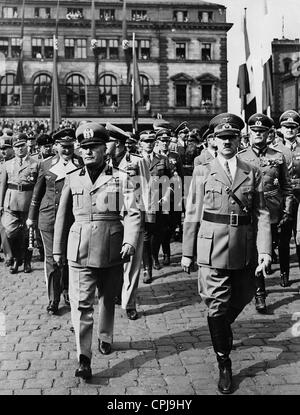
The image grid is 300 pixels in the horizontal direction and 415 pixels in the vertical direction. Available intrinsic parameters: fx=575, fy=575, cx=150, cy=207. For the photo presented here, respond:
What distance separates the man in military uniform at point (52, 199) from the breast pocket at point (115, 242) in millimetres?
1801

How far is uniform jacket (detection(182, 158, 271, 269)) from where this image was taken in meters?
4.60

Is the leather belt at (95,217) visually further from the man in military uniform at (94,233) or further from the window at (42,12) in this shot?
the window at (42,12)

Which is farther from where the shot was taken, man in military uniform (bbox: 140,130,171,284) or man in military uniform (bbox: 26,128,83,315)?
man in military uniform (bbox: 140,130,171,284)

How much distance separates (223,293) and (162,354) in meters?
1.06

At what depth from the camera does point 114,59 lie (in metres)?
47.2

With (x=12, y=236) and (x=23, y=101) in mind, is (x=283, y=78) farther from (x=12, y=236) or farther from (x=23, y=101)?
(x=23, y=101)

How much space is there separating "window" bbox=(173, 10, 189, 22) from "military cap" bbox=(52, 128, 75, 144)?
143 ft

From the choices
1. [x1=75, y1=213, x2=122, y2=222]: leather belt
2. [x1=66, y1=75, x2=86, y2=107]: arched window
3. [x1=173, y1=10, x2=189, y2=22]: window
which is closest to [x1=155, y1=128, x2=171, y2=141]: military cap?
[x1=75, y1=213, x2=122, y2=222]: leather belt

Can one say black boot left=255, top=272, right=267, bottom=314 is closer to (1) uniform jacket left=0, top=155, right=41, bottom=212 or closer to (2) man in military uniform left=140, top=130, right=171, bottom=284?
(2) man in military uniform left=140, top=130, right=171, bottom=284

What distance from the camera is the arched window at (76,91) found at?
46875mm

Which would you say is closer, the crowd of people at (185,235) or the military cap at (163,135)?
the crowd of people at (185,235)

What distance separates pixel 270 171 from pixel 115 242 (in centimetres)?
274

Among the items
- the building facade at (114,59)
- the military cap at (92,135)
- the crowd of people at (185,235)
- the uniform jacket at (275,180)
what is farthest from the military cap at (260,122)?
the building facade at (114,59)
